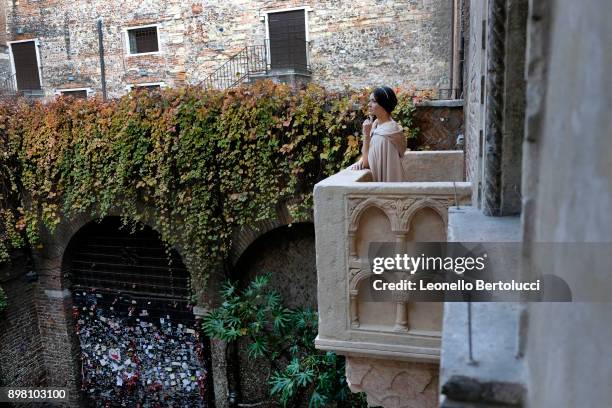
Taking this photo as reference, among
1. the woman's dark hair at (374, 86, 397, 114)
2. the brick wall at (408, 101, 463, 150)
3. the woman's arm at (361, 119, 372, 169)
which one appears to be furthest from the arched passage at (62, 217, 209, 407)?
the woman's dark hair at (374, 86, 397, 114)

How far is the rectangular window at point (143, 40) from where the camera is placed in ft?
48.3

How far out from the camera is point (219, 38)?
13.8 metres

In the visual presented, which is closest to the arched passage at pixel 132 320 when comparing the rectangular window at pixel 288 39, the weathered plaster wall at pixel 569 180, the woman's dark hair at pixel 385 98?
the woman's dark hair at pixel 385 98

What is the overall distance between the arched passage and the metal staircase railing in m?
6.97

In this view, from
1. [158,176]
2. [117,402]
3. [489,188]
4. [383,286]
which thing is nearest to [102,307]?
[117,402]

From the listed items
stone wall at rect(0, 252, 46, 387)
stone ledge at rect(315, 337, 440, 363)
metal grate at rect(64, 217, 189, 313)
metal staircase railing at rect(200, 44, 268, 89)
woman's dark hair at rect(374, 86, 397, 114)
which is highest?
metal staircase railing at rect(200, 44, 268, 89)

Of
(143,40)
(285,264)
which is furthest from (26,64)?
(285,264)

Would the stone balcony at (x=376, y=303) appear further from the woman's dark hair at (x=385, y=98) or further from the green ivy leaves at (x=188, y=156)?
the green ivy leaves at (x=188, y=156)

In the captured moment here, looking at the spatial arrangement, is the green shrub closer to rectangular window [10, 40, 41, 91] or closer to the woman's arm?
the woman's arm

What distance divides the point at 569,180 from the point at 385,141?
2.94m

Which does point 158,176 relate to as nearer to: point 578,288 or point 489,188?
point 489,188

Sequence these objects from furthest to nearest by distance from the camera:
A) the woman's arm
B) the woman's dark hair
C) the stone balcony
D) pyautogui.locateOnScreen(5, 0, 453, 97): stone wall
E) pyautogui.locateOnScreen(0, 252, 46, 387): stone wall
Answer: pyautogui.locateOnScreen(5, 0, 453, 97): stone wall → pyautogui.locateOnScreen(0, 252, 46, 387): stone wall → the woman's arm → the woman's dark hair → the stone balcony

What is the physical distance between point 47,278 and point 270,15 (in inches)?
341

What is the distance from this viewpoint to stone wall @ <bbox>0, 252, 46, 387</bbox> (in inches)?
324
